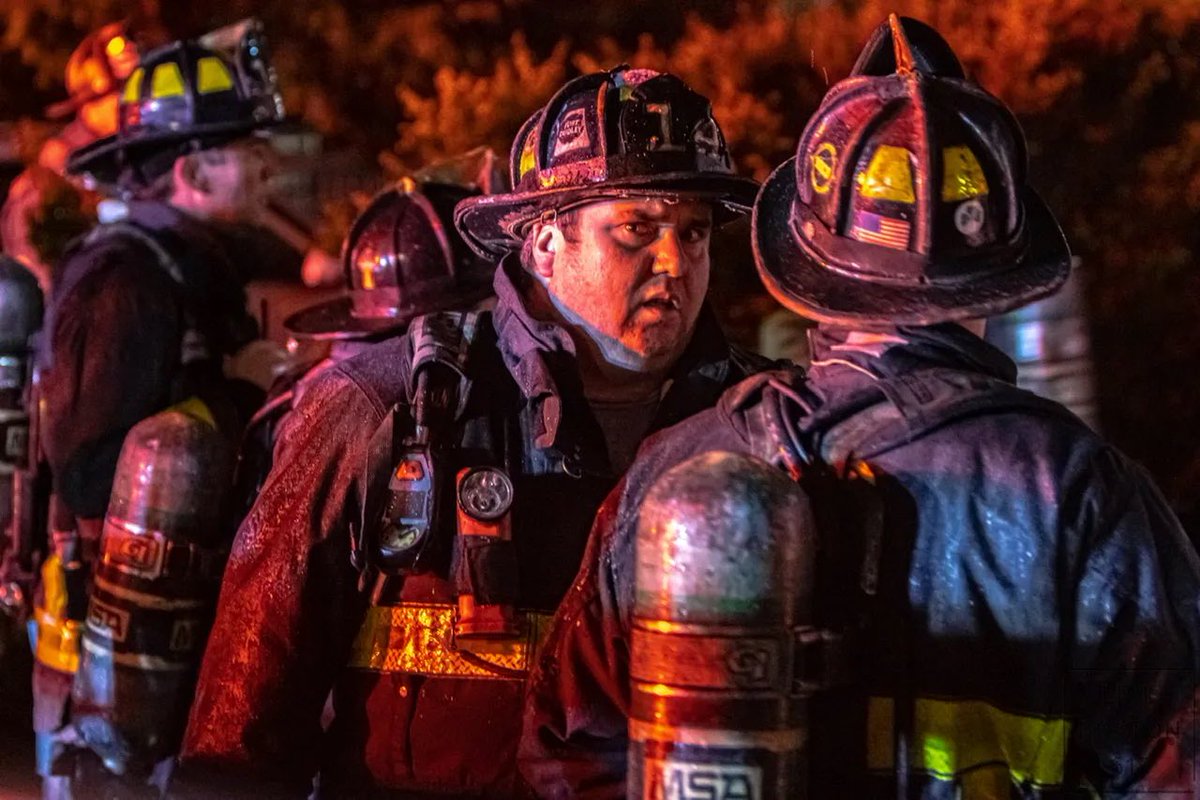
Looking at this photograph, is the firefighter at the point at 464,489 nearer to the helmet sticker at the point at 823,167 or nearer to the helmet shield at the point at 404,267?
the helmet sticker at the point at 823,167

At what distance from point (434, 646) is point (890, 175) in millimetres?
1596

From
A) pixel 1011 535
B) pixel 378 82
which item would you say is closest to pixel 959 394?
pixel 1011 535

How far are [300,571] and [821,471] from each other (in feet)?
4.66

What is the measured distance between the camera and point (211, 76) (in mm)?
5199

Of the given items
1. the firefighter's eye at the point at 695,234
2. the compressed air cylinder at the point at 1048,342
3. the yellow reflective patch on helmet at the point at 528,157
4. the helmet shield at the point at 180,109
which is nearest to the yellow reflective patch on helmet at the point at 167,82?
the helmet shield at the point at 180,109

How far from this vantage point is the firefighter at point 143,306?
4250 mm

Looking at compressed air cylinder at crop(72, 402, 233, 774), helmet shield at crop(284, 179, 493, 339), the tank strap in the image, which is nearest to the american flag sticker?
compressed air cylinder at crop(72, 402, 233, 774)

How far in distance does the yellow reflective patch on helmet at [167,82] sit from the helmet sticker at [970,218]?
12.8 ft

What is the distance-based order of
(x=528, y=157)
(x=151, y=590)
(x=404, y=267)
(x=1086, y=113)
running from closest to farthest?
1. (x=528, y=157)
2. (x=151, y=590)
3. (x=404, y=267)
4. (x=1086, y=113)

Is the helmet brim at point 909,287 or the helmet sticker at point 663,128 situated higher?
the helmet sticker at point 663,128

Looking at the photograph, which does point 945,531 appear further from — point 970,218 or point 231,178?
point 231,178

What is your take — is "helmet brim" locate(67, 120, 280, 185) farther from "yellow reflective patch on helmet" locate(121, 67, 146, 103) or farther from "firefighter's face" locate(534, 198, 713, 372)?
"firefighter's face" locate(534, 198, 713, 372)

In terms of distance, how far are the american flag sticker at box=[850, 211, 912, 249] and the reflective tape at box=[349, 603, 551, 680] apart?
51.6 inches

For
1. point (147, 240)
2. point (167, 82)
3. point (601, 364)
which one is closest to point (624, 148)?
point (601, 364)
